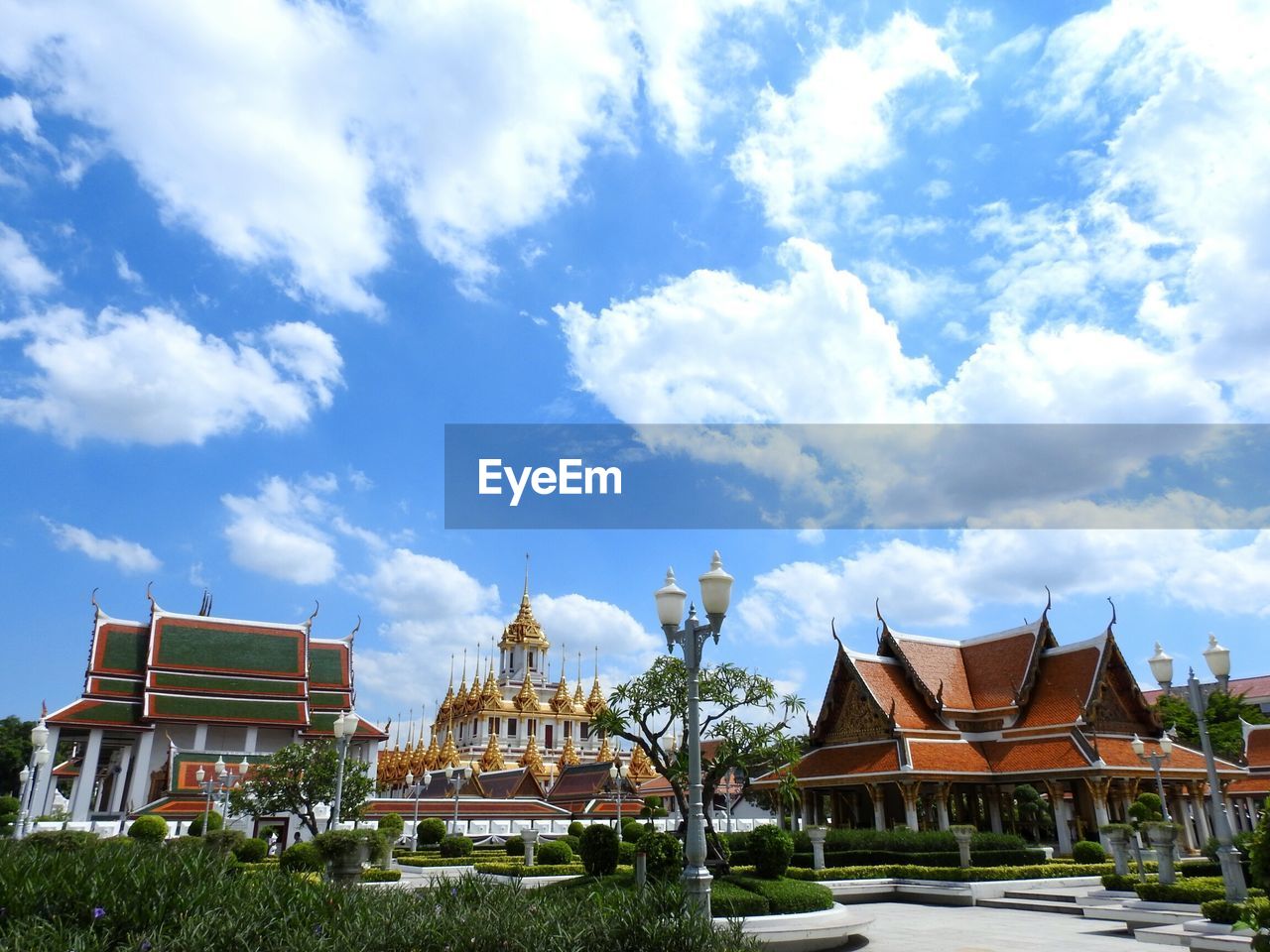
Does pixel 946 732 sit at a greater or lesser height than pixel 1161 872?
greater

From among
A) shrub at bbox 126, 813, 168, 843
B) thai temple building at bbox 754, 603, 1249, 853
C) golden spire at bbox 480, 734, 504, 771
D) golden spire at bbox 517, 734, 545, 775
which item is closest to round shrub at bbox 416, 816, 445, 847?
shrub at bbox 126, 813, 168, 843

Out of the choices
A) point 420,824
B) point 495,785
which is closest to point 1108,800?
point 420,824

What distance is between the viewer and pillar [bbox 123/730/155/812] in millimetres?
39531

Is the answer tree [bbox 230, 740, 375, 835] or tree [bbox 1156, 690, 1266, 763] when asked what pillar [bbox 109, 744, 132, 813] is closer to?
tree [bbox 230, 740, 375, 835]

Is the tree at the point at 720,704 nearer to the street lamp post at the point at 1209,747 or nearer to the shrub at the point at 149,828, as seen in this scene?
the street lamp post at the point at 1209,747

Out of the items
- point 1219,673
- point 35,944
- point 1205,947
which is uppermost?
point 1219,673

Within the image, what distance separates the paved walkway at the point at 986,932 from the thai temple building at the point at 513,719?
2205 inches

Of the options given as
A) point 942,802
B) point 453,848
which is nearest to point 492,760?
point 453,848

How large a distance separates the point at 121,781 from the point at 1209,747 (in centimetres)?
4456

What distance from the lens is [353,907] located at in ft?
20.7

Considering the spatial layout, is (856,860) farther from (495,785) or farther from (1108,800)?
(495,785)

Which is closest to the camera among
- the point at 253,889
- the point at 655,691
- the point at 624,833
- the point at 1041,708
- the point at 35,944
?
the point at 35,944

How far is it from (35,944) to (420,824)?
3366 centimetres

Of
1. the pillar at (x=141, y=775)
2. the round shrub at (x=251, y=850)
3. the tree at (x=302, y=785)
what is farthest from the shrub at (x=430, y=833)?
the pillar at (x=141, y=775)
